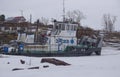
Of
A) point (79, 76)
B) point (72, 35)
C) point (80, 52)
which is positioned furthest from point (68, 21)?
point (79, 76)

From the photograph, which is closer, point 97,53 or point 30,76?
point 30,76

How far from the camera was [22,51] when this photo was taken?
3216cm

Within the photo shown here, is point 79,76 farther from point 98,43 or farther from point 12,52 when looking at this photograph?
point 98,43

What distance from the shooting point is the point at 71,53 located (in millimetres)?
33250

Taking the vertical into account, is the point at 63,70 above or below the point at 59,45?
below

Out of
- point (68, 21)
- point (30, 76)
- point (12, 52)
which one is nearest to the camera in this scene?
point (30, 76)

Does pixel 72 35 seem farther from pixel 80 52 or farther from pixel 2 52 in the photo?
pixel 2 52

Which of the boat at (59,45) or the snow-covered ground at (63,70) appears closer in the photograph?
the snow-covered ground at (63,70)

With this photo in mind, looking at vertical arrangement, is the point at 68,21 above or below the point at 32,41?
above

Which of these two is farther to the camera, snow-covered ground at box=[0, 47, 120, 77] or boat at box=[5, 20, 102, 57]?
boat at box=[5, 20, 102, 57]

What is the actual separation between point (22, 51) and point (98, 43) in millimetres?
9385

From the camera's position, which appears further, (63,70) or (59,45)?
(59,45)

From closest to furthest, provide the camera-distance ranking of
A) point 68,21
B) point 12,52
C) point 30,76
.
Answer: point 30,76, point 12,52, point 68,21

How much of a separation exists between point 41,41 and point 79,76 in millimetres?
21126
